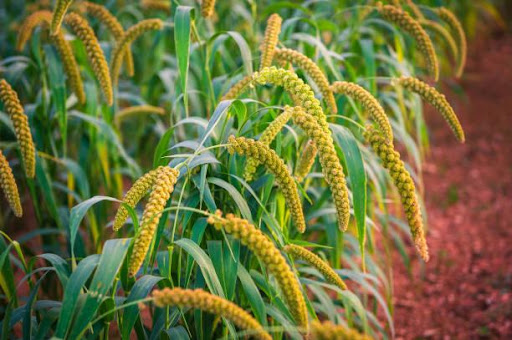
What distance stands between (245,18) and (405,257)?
2078 millimetres

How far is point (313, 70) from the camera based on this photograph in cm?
180

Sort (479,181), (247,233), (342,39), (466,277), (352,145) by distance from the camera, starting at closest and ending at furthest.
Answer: (247,233)
(352,145)
(342,39)
(466,277)
(479,181)

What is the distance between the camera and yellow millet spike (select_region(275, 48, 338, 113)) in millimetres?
1786

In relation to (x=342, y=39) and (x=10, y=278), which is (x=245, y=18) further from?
(x=10, y=278)

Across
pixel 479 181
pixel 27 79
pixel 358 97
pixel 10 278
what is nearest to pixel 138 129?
pixel 27 79

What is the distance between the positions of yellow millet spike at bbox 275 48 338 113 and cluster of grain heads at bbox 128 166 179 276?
2.27ft

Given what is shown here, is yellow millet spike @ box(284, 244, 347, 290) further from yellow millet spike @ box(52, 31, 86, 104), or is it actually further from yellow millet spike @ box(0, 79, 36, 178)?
yellow millet spike @ box(52, 31, 86, 104)

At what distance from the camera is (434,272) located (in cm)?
340

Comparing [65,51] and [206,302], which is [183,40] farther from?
[206,302]

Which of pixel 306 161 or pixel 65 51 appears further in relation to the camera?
pixel 65 51

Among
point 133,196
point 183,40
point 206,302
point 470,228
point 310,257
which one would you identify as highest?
point 183,40

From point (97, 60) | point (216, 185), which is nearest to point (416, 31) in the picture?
point (216, 185)

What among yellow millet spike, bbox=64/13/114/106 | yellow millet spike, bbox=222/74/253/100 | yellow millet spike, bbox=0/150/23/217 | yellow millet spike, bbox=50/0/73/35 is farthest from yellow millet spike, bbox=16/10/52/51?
yellow millet spike, bbox=222/74/253/100

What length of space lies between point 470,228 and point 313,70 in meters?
2.62
